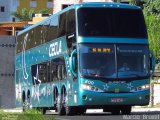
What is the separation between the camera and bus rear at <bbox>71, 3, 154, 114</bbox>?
1065 inches

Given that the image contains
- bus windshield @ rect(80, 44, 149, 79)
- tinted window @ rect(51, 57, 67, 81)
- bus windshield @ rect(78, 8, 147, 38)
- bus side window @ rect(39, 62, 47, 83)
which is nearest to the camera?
bus windshield @ rect(80, 44, 149, 79)

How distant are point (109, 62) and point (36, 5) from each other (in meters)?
105

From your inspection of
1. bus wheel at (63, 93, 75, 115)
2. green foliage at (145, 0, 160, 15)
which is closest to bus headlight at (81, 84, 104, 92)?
bus wheel at (63, 93, 75, 115)

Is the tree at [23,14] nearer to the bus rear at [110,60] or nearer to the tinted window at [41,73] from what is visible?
the tinted window at [41,73]

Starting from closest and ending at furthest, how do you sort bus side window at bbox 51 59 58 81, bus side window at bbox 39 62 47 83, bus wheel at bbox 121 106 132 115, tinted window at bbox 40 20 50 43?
bus wheel at bbox 121 106 132 115 → bus side window at bbox 51 59 58 81 → tinted window at bbox 40 20 50 43 → bus side window at bbox 39 62 47 83

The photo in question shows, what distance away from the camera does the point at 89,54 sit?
27.1 m

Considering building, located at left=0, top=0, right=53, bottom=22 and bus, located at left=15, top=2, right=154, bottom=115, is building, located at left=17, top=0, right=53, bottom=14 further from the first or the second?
A: bus, located at left=15, top=2, right=154, bottom=115

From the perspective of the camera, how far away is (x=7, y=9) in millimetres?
126688

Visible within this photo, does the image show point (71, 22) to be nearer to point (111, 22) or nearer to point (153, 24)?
point (111, 22)

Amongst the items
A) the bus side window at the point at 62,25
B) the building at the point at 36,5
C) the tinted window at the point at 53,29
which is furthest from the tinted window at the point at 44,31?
the building at the point at 36,5

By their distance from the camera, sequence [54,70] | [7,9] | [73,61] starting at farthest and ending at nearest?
[7,9]
[54,70]
[73,61]

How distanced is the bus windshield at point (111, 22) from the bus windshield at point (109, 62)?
60cm

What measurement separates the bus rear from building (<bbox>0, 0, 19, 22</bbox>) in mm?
99783

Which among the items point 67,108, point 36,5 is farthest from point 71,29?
point 36,5
